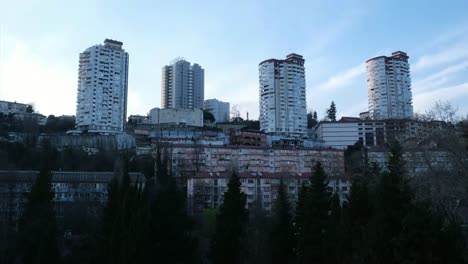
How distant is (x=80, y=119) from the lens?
78938 millimetres

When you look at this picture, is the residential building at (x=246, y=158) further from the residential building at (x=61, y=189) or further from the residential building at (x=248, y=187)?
the residential building at (x=61, y=189)

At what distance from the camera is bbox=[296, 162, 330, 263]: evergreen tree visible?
20.2 metres

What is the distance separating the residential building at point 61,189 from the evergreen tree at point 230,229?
30.2 feet

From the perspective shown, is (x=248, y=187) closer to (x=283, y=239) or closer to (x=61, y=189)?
(x=61, y=189)

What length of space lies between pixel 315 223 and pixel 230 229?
16.4ft

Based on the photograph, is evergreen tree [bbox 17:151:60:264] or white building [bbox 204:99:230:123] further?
white building [bbox 204:99:230:123]

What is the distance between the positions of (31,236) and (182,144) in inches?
1442

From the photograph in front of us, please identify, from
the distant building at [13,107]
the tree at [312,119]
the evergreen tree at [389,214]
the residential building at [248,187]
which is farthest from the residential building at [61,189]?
the tree at [312,119]

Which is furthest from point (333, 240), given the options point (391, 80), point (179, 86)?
point (179, 86)

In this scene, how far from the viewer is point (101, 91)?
79750mm

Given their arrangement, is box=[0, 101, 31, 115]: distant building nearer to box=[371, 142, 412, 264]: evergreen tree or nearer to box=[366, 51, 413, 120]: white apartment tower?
box=[366, 51, 413, 120]: white apartment tower

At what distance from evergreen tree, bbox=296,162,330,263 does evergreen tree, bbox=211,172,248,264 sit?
144 inches

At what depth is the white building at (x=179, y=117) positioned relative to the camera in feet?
286

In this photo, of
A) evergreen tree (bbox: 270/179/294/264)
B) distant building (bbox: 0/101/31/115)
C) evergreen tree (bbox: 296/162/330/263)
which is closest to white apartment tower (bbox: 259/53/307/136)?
distant building (bbox: 0/101/31/115)
